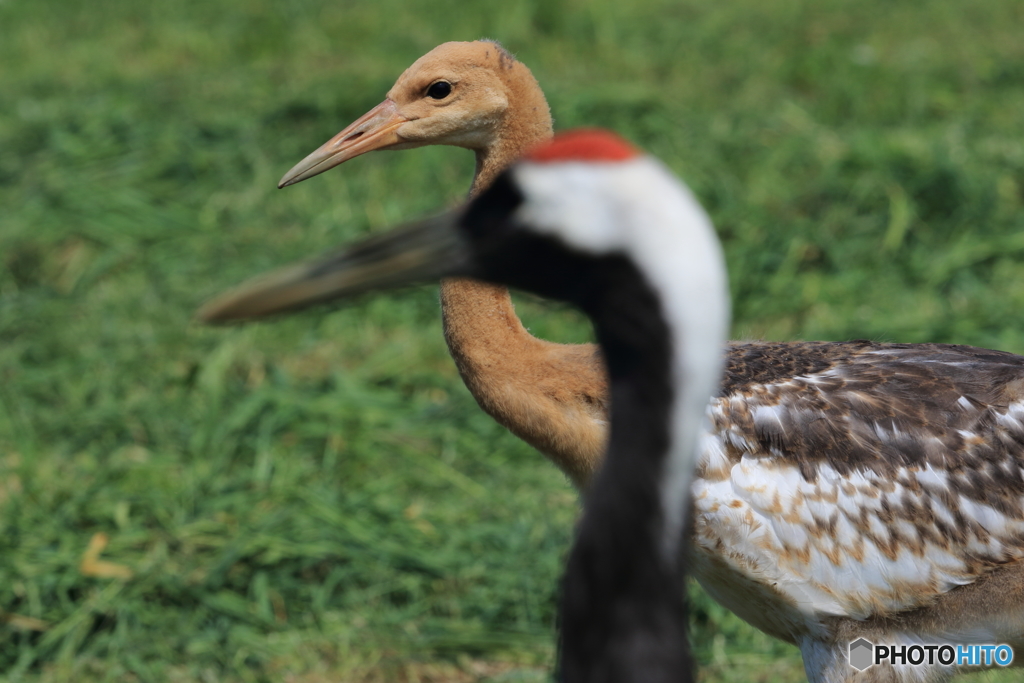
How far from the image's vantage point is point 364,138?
9.39ft

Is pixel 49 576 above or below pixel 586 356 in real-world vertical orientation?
below

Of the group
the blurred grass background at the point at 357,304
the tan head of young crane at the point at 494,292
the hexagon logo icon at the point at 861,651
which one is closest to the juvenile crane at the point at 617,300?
the blurred grass background at the point at 357,304

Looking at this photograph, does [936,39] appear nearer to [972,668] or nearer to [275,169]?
[275,169]

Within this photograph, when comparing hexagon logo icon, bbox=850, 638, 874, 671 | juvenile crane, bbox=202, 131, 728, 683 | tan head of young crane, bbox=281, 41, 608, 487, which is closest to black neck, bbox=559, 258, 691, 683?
juvenile crane, bbox=202, 131, 728, 683

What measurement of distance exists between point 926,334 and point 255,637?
2.83 metres

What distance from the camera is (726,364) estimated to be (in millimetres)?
2818

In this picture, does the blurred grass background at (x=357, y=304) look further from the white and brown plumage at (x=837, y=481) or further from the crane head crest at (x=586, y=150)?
the crane head crest at (x=586, y=150)

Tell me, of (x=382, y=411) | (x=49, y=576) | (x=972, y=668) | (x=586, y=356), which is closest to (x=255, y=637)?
(x=49, y=576)

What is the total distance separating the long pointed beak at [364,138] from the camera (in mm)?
2830

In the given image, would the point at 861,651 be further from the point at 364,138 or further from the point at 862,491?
the point at 364,138

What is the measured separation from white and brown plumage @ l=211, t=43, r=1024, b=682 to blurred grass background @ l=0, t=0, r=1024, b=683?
268 millimetres

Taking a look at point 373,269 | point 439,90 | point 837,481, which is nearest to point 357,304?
point 439,90

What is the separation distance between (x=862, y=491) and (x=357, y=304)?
122 inches

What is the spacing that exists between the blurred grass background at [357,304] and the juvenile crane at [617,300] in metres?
0.53
